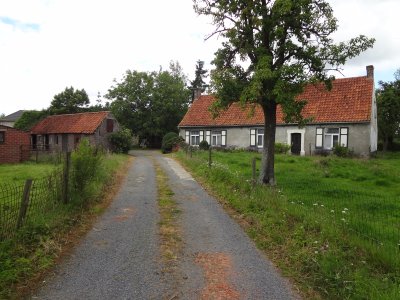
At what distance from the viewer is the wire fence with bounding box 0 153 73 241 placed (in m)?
6.18

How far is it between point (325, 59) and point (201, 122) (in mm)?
23871

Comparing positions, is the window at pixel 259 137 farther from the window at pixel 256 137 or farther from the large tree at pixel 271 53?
the large tree at pixel 271 53

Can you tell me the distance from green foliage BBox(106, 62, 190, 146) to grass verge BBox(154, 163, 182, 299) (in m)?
35.5

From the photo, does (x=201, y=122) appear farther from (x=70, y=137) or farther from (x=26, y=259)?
(x=26, y=259)

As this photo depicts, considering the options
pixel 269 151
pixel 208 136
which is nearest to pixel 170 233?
pixel 269 151

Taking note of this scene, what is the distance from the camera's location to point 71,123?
131 ft

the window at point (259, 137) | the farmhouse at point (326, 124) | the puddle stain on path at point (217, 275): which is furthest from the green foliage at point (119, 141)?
the puddle stain on path at point (217, 275)

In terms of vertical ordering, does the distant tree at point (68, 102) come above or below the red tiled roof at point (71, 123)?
above

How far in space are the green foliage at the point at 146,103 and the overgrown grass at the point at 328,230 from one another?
34.2 m

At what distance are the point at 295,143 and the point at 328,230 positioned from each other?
2373 cm

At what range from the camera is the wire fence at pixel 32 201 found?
618 centimetres

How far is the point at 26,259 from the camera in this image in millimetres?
5488

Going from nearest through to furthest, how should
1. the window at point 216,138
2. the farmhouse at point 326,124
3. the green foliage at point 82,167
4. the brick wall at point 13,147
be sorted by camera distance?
the green foliage at point 82,167
the farmhouse at point 326,124
the brick wall at point 13,147
the window at point 216,138

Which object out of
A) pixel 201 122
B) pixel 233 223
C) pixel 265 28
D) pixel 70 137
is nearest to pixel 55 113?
pixel 70 137
